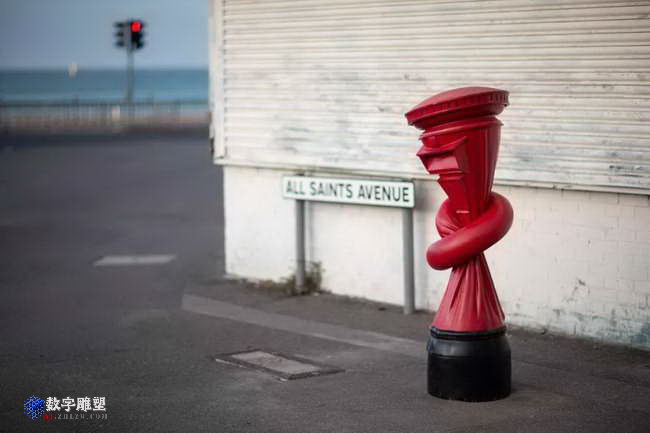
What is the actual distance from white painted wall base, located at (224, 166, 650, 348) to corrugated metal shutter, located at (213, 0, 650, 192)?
251 millimetres

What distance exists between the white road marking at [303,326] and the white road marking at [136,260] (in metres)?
2.27

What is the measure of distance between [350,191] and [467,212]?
143 inches

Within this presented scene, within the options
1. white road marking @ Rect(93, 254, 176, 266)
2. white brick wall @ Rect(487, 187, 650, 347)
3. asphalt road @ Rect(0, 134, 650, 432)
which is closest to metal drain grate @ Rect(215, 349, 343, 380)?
asphalt road @ Rect(0, 134, 650, 432)

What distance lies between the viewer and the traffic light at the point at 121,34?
31672 millimetres

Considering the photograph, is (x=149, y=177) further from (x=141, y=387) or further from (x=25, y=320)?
(x=141, y=387)

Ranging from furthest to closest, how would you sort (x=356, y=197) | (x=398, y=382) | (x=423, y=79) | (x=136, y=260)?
(x=136, y=260), (x=356, y=197), (x=423, y=79), (x=398, y=382)

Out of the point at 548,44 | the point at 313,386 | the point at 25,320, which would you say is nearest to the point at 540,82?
the point at 548,44

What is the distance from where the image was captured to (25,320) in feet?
35.0

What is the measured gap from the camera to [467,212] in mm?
7438

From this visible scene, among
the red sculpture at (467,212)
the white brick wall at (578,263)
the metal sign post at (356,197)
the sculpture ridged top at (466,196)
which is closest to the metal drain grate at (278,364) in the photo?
the red sculpture at (467,212)

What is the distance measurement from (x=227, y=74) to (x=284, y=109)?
3.31 feet

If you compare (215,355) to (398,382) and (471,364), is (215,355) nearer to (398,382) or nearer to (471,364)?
(398,382)

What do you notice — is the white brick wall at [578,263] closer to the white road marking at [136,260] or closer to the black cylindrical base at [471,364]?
the black cylindrical base at [471,364]

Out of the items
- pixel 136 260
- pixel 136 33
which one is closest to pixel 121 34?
pixel 136 33
